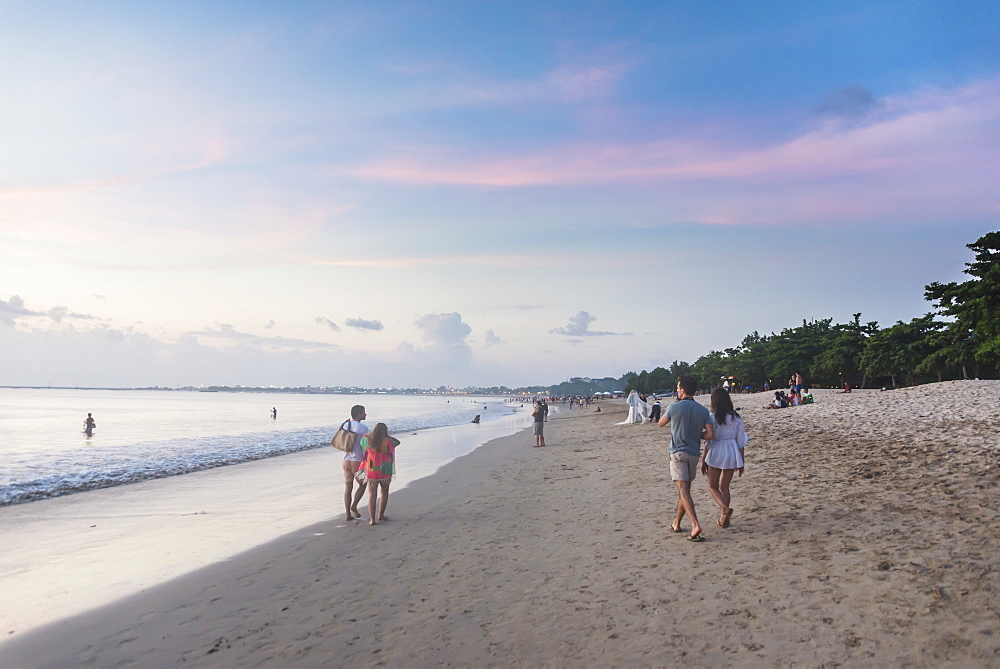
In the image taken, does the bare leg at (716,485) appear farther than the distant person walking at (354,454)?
No

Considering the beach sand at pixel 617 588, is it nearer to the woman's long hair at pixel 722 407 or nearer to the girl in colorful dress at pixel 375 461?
the girl in colorful dress at pixel 375 461

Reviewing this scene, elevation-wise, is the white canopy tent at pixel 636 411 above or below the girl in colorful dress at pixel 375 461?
below

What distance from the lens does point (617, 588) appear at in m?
5.81

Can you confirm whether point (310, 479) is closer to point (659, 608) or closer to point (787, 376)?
point (659, 608)

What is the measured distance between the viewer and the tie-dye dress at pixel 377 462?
30.8ft

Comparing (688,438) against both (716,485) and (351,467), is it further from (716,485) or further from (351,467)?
(351,467)

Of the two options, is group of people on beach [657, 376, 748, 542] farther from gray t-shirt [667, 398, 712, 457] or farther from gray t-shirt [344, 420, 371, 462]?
gray t-shirt [344, 420, 371, 462]

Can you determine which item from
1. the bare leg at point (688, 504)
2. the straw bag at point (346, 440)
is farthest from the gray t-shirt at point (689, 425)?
the straw bag at point (346, 440)

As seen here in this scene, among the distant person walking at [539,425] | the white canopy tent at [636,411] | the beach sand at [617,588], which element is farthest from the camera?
the white canopy tent at [636,411]

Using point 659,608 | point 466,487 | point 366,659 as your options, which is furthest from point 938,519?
point 466,487

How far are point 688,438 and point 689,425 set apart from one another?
0.17m

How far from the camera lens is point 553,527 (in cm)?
→ 874

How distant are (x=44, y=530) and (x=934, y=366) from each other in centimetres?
5665

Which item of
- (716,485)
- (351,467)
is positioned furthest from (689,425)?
(351,467)
